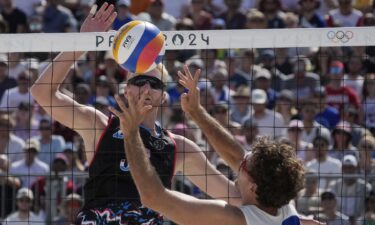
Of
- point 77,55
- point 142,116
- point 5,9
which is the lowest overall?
point 142,116

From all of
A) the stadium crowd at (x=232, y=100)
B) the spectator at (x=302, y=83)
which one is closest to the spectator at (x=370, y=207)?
the stadium crowd at (x=232, y=100)

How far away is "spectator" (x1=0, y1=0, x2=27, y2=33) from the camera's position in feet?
50.2

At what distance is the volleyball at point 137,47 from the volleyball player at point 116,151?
0.13 m

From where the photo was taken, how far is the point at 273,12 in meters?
15.1

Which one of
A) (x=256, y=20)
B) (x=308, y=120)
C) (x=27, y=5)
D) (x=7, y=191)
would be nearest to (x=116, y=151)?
(x=7, y=191)

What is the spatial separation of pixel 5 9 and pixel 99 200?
9860 millimetres

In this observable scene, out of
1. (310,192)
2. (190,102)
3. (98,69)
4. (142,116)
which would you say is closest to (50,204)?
(310,192)

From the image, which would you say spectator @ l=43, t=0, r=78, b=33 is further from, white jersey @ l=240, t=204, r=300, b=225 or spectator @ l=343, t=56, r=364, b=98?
white jersey @ l=240, t=204, r=300, b=225

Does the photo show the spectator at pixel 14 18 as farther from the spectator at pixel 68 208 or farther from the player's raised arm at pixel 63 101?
the player's raised arm at pixel 63 101

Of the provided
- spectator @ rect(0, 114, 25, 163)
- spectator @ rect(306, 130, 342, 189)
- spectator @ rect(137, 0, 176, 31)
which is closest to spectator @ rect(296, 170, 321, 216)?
spectator @ rect(306, 130, 342, 189)

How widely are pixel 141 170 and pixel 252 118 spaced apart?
306 inches

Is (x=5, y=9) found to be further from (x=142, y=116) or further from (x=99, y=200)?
(x=142, y=116)

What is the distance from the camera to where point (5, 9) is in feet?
50.5

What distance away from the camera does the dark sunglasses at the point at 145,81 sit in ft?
20.3
